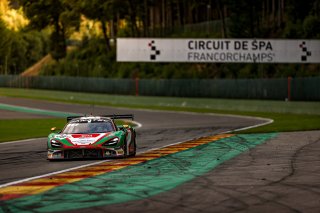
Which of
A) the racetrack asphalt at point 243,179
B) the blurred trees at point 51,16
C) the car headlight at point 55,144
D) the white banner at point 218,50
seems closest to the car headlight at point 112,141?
the racetrack asphalt at point 243,179

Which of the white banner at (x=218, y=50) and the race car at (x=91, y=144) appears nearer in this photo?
the race car at (x=91, y=144)

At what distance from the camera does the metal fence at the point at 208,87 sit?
48.4 meters

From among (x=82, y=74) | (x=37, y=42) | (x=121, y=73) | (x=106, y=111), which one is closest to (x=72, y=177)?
(x=106, y=111)

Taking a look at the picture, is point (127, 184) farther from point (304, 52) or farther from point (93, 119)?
point (304, 52)

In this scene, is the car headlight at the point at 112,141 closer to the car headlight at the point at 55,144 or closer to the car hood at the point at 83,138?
the car hood at the point at 83,138

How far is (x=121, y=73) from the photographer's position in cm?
8031

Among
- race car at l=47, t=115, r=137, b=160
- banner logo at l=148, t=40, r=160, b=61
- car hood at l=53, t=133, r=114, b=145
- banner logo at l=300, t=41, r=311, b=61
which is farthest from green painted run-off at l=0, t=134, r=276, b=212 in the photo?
banner logo at l=300, t=41, r=311, b=61

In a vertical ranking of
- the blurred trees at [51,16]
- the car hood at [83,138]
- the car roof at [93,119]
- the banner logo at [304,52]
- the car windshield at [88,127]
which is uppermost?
the blurred trees at [51,16]

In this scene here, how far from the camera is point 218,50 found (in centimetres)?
5131

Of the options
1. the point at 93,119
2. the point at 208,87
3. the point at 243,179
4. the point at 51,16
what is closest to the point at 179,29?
the point at 51,16

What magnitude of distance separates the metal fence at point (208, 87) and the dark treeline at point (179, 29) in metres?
2.60

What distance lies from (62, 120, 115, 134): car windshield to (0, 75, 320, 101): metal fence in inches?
1119

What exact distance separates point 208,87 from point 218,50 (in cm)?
623

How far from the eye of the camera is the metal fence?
4838 cm
